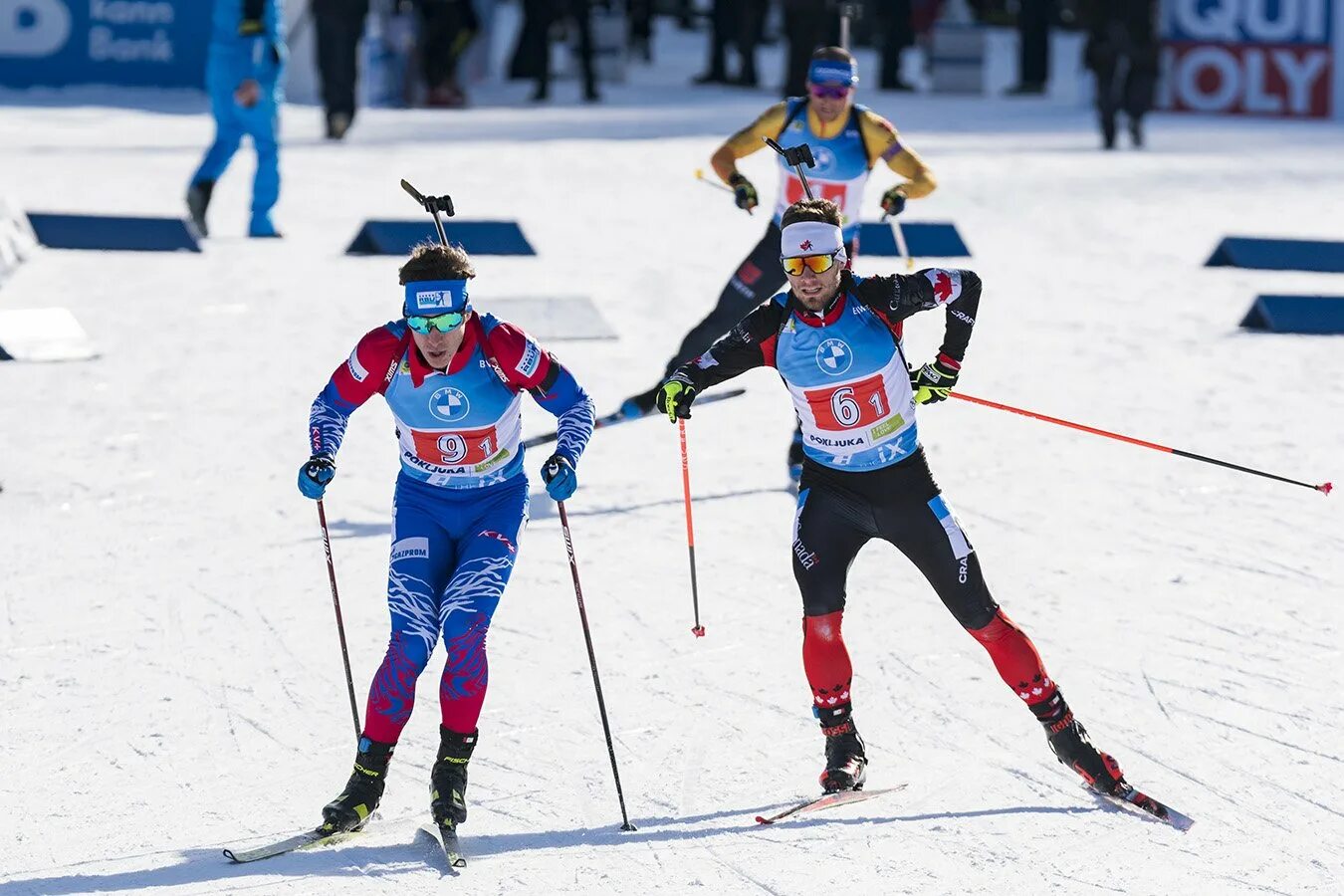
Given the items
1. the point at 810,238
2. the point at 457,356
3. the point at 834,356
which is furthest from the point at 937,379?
the point at 457,356

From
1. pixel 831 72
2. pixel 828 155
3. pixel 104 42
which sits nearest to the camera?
pixel 831 72

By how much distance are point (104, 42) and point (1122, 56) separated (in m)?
Result: 10.5

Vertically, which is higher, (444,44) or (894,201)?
(894,201)

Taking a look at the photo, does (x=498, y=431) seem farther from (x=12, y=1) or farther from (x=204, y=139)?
(x=12, y=1)

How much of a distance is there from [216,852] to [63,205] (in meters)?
11.3

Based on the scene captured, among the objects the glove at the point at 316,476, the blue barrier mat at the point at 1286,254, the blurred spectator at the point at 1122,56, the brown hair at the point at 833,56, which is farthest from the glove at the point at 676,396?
the blurred spectator at the point at 1122,56

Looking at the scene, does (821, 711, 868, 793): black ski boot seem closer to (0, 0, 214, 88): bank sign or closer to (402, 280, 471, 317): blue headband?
(402, 280, 471, 317): blue headband

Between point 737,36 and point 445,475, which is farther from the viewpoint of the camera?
point 737,36

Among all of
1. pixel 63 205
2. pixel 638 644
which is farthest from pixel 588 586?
pixel 63 205

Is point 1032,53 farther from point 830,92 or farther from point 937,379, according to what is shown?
point 937,379

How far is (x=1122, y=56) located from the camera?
67.7 ft

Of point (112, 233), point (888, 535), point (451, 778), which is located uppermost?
point (888, 535)

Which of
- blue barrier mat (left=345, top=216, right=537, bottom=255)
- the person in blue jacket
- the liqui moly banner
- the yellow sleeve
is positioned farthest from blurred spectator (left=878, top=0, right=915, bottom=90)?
the yellow sleeve

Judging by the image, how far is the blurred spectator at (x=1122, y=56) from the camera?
20.4m
